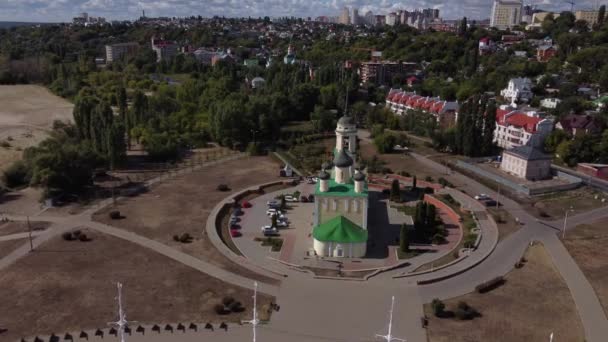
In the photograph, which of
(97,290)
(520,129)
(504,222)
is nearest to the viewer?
(97,290)

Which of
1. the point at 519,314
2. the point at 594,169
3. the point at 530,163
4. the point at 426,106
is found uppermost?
the point at 426,106

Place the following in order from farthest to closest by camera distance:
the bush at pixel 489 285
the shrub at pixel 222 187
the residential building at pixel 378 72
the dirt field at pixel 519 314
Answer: the residential building at pixel 378 72 < the shrub at pixel 222 187 < the bush at pixel 489 285 < the dirt field at pixel 519 314

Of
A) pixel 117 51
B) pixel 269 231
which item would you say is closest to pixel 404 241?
pixel 269 231

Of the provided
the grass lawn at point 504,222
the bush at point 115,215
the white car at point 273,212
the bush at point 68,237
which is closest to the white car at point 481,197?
the grass lawn at point 504,222

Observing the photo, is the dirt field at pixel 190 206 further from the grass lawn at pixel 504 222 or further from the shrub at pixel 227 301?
the grass lawn at pixel 504 222

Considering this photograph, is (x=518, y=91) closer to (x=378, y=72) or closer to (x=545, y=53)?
(x=378, y=72)

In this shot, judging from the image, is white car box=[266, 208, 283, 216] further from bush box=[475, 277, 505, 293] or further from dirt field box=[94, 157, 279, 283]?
bush box=[475, 277, 505, 293]
